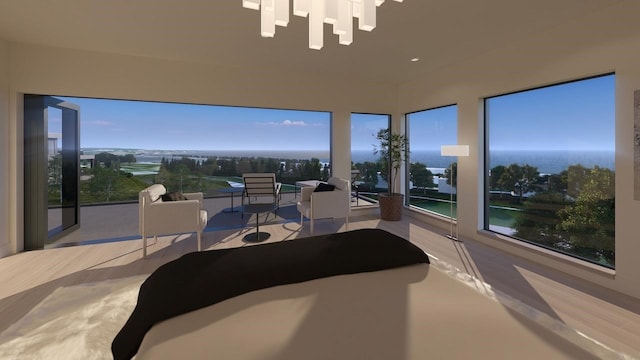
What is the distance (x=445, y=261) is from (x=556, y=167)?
1871 millimetres

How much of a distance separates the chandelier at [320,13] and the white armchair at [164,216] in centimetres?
253

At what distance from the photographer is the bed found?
1.15 metres

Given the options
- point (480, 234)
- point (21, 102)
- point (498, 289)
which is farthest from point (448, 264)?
point (21, 102)

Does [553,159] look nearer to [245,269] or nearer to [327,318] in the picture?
[327,318]

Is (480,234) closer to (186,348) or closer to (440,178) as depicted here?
A: (440,178)

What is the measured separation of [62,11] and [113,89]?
138 cm

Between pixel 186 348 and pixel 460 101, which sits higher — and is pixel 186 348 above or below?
below

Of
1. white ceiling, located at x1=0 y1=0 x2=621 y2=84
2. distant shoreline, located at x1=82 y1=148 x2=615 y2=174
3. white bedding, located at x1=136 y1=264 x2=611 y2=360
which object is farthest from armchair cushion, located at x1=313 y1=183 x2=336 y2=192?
white bedding, located at x1=136 y1=264 x2=611 y2=360

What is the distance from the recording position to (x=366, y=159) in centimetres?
621

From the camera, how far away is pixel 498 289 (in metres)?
2.81

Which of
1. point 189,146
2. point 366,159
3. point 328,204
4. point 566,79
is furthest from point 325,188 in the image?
point 566,79

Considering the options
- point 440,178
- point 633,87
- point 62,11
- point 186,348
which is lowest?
point 186,348

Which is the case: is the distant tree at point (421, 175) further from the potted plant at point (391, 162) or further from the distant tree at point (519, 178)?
the distant tree at point (519, 178)

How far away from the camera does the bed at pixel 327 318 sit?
3.77 ft
